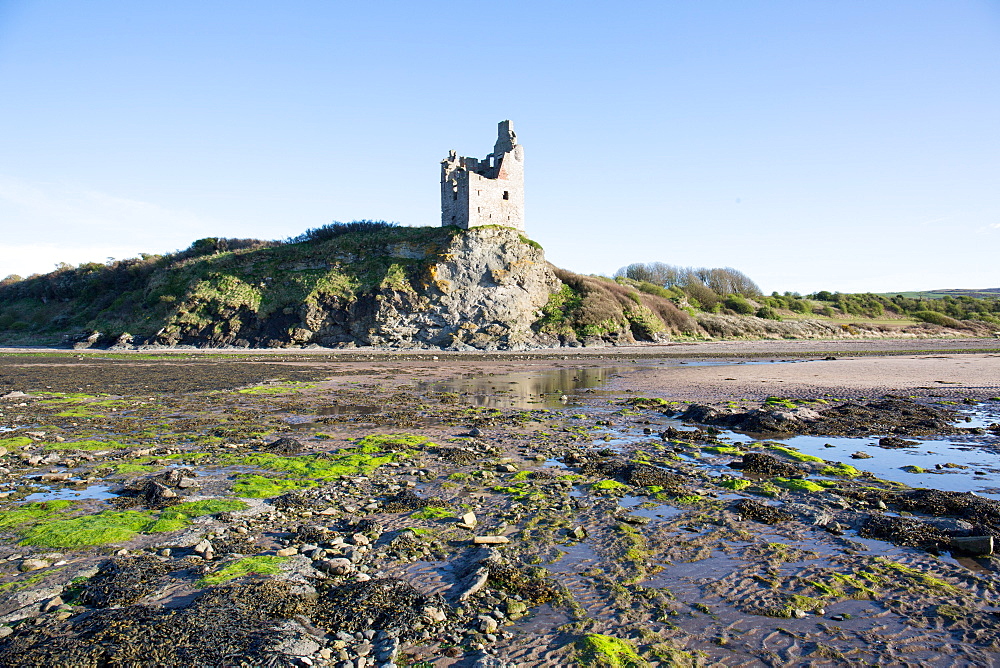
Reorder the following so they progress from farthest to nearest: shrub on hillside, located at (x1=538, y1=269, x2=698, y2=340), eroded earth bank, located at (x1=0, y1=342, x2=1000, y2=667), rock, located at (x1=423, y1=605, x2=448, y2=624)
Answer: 1. shrub on hillside, located at (x1=538, y1=269, x2=698, y2=340)
2. rock, located at (x1=423, y1=605, x2=448, y2=624)
3. eroded earth bank, located at (x1=0, y1=342, x2=1000, y2=667)

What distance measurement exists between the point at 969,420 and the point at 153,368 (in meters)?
30.6

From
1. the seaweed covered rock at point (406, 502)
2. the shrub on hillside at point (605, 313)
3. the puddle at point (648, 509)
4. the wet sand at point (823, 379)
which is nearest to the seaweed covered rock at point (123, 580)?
the seaweed covered rock at point (406, 502)

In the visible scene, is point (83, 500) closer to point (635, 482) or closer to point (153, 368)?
point (635, 482)

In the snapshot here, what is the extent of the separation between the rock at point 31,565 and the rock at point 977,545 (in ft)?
30.2

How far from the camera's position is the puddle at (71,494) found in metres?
7.21

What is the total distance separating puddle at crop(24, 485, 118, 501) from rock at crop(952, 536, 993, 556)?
1023 centimetres

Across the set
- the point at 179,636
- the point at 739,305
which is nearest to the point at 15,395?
the point at 179,636

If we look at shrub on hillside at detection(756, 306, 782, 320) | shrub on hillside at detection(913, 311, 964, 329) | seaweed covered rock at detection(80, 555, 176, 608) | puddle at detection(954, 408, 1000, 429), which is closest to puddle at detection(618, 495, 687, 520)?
seaweed covered rock at detection(80, 555, 176, 608)

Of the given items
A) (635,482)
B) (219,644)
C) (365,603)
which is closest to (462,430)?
(635,482)

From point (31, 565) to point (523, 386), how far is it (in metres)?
16.2

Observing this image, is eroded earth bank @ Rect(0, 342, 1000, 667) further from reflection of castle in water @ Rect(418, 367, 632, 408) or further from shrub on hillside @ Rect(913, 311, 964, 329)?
shrub on hillside @ Rect(913, 311, 964, 329)

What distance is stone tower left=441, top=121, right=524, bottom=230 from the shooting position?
1804 inches

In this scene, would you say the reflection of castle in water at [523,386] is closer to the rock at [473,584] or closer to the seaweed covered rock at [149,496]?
the seaweed covered rock at [149,496]

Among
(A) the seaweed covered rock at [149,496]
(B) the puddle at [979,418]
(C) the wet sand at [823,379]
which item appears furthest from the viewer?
(C) the wet sand at [823,379]
